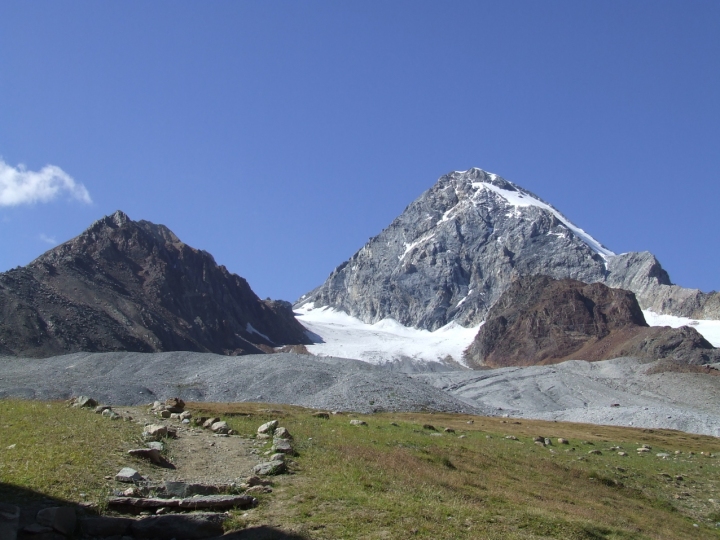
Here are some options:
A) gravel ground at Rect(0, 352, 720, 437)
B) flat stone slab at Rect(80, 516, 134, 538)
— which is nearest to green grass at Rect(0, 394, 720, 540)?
flat stone slab at Rect(80, 516, 134, 538)

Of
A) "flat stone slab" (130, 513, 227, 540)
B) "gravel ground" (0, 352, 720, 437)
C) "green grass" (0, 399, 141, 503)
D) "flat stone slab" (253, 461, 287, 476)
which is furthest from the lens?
"gravel ground" (0, 352, 720, 437)

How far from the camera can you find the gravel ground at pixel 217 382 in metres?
72.5

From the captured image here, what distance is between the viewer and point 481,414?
83062 mm

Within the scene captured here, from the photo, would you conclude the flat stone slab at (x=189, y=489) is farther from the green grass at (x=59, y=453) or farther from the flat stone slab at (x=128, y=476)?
the green grass at (x=59, y=453)

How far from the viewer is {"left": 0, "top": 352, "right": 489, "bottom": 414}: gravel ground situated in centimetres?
7250

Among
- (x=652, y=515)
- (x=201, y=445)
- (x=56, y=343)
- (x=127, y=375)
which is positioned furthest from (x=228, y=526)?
(x=56, y=343)

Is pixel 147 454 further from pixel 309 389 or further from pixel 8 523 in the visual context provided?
pixel 309 389

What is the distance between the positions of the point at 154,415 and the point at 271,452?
11.9 m

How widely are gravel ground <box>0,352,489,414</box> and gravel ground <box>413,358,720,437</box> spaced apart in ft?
71.3

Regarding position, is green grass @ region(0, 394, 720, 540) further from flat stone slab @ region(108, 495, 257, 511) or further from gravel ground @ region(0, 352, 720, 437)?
gravel ground @ region(0, 352, 720, 437)

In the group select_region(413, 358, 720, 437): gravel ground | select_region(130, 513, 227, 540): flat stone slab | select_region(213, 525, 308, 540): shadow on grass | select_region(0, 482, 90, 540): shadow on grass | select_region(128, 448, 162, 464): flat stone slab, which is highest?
select_region(128, 448, 162, 464): flat stone slab

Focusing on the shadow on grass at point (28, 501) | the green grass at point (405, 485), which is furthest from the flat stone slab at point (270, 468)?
the shadow on grass at point (28, 501)

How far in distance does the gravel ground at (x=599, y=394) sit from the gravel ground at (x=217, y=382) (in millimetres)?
21746

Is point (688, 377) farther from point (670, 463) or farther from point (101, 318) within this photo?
point (101, 318)
